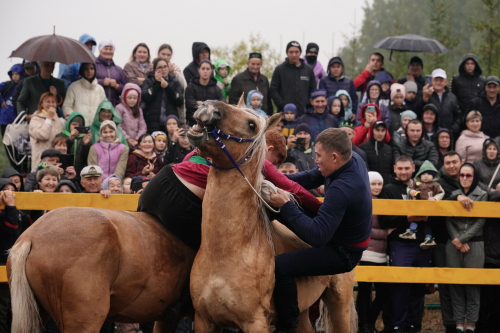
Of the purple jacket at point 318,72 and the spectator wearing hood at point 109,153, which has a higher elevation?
the purple jacket at point 318,72

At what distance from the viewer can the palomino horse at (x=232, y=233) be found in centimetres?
490

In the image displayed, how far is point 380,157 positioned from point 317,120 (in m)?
1.34

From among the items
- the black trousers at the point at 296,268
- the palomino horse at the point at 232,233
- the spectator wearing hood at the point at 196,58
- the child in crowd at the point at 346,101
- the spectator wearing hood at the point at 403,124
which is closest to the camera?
the palomino horse at the point at 232,233

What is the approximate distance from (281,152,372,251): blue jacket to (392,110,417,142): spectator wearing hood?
490cm

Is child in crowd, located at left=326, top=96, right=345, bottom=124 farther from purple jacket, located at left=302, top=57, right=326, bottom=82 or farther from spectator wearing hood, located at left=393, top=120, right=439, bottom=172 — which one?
purple jacket, located at left=302, top=57, right=326, bottom=82

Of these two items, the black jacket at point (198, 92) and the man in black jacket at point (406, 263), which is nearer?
the man in black jacket at point (406, 263)

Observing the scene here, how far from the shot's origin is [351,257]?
5.39 m

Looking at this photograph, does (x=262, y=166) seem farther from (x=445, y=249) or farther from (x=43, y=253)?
(x=445, y=249)

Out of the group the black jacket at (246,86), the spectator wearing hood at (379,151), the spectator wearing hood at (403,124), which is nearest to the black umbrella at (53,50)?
the black jacket at (246,86)

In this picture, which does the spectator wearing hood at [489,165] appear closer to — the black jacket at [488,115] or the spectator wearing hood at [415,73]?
the black jacket at [488,115]

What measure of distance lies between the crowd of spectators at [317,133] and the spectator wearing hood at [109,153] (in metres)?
0.01

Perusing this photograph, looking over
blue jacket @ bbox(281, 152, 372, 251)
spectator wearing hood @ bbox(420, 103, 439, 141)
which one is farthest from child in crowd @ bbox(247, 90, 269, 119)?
blue jacket @ bbox(281, 152, 372, 251)

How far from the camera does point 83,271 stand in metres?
4.59

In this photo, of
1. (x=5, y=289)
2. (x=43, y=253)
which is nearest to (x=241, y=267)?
(x=43, y=253)
